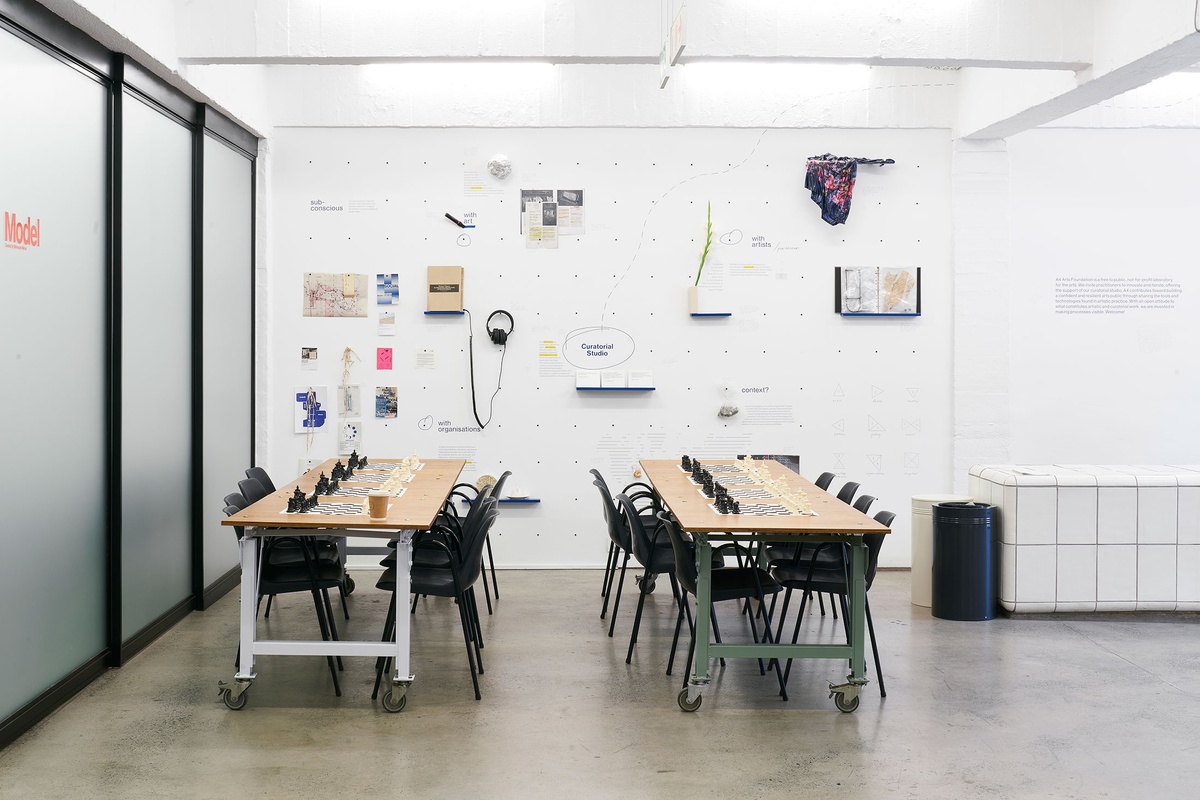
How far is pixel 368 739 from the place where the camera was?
12.3ft

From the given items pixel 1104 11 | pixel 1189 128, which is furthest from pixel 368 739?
pixel 1189 128

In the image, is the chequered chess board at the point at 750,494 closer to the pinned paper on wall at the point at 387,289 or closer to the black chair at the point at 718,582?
the black chair at the point at 718,582

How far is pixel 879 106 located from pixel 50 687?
18.7ft

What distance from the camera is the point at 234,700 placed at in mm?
4023

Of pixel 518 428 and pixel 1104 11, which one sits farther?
pixel 518 428

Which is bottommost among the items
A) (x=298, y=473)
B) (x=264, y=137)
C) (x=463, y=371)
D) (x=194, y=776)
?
(x=194, y=776)

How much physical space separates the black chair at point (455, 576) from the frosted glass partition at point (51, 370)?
1.25m

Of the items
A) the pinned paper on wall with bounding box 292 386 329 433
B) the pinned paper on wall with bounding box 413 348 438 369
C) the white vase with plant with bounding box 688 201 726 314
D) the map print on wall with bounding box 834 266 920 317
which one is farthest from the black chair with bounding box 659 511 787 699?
the pinned paper on wall with bounding box 292 386 329 433

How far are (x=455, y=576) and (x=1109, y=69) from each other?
3872mm

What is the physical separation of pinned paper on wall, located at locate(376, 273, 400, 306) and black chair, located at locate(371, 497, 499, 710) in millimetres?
2411

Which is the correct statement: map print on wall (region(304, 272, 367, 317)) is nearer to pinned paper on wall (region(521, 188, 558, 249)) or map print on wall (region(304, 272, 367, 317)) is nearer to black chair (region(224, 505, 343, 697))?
pinned paper on wall (region(521, 188, 558, 249))

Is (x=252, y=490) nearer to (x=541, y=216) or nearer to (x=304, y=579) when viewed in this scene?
(x=304, y=579)

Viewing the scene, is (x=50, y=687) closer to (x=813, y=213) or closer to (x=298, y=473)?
(x=298, y=473)

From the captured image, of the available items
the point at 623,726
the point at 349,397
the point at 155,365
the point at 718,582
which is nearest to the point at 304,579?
the point at 155,365
